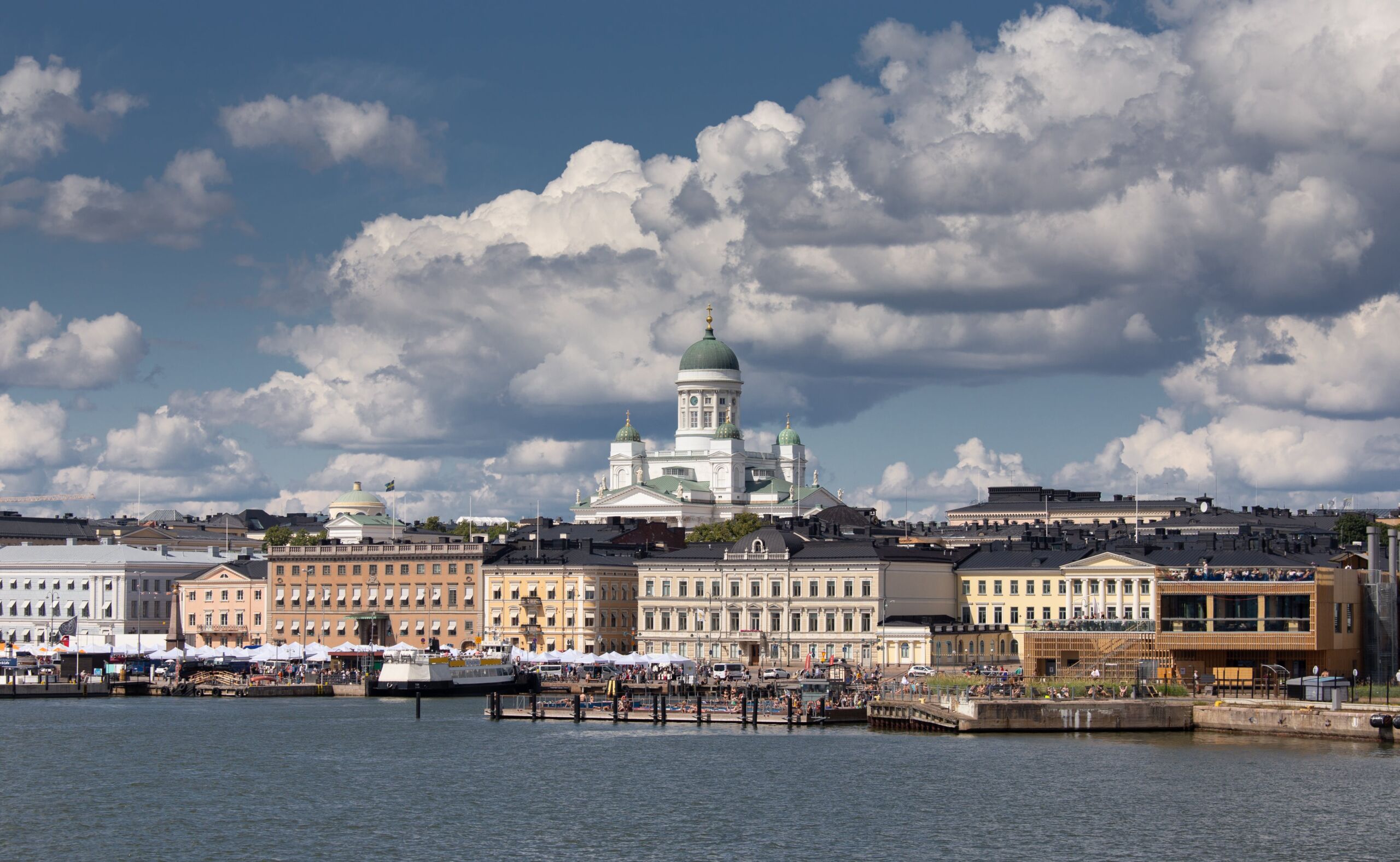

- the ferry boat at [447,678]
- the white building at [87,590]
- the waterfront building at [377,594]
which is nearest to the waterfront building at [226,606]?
the waterfront building at [377,594]

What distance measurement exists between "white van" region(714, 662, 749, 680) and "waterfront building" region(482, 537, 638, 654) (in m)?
16.0

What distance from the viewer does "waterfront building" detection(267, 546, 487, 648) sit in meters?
147

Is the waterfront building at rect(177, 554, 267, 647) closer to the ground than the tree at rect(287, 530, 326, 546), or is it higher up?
closer to the ground

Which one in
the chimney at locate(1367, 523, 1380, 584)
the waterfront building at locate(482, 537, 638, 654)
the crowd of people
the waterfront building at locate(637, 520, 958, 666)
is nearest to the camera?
the crowd of people

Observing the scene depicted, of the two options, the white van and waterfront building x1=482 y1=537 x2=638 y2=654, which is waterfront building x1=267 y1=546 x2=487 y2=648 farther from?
the white van

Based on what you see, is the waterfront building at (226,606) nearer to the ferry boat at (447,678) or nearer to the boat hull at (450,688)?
the ferry boat at (447,678)

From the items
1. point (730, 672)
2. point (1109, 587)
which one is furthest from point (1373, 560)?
point (730, 672)

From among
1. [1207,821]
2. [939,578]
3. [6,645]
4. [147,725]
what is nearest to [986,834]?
[1207,821]

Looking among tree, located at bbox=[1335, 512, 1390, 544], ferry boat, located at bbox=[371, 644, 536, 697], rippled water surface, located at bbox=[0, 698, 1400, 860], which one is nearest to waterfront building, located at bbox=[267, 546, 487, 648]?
ferry boat, located at bbox=[371, 644, 536, 697]

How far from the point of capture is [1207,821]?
6175cm

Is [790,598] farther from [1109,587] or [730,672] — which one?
[1109,587]

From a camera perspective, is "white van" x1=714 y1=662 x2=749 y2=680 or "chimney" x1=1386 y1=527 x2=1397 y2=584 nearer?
"chimney" x1=1386 y1=527 x2=1397 y2=584

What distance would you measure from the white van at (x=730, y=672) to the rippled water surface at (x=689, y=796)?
2741cm

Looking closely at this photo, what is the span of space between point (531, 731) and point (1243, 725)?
92.4ft
